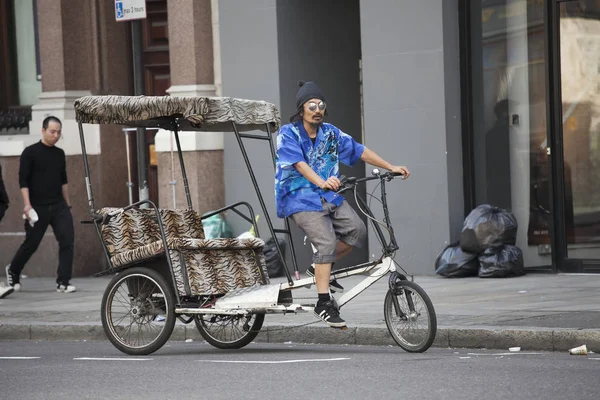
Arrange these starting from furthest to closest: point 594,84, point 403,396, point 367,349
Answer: point 594,84
point 367,349
point 403,396

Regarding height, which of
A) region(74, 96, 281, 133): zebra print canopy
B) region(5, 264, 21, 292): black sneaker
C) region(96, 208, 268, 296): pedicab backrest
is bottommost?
region(5, 264, 21, 292): black sneaker

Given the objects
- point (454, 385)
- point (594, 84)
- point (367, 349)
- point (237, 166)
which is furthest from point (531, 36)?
point (454, 385)

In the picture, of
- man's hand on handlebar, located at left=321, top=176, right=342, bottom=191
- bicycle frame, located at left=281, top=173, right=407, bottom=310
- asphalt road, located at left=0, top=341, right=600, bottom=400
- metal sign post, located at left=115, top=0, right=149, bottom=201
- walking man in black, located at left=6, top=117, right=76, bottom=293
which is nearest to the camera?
asphalt road, located at left=0, top=341, right=600, bottom=400

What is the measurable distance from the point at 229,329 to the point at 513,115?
5.39 m

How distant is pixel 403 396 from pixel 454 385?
0.43 metres

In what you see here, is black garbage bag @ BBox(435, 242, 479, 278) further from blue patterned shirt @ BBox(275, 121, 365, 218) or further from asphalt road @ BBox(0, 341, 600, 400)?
blue patterned shirt @ BBox(275, 121, 365, 218)

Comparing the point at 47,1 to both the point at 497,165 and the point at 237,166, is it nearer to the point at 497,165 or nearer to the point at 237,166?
the point at 237,166

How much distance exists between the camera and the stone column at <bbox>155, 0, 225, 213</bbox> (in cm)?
1555

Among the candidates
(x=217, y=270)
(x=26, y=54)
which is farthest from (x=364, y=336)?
(x=26, y=54)

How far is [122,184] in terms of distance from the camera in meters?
17.1

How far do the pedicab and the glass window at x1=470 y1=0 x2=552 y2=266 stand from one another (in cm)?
461

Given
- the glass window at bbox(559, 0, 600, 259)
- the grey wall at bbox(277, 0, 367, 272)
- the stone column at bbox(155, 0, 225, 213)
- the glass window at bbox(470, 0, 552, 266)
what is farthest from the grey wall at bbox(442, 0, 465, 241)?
the stone column at bbox(155, 0, 225, 213)

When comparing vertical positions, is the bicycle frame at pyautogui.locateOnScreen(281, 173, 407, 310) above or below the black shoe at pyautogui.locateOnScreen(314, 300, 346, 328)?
above

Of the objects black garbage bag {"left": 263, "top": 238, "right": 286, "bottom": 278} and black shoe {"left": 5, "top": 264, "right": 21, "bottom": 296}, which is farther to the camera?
black garbage bag {"left": 263, "top": 238, "right": 286, "bottom": 278}
